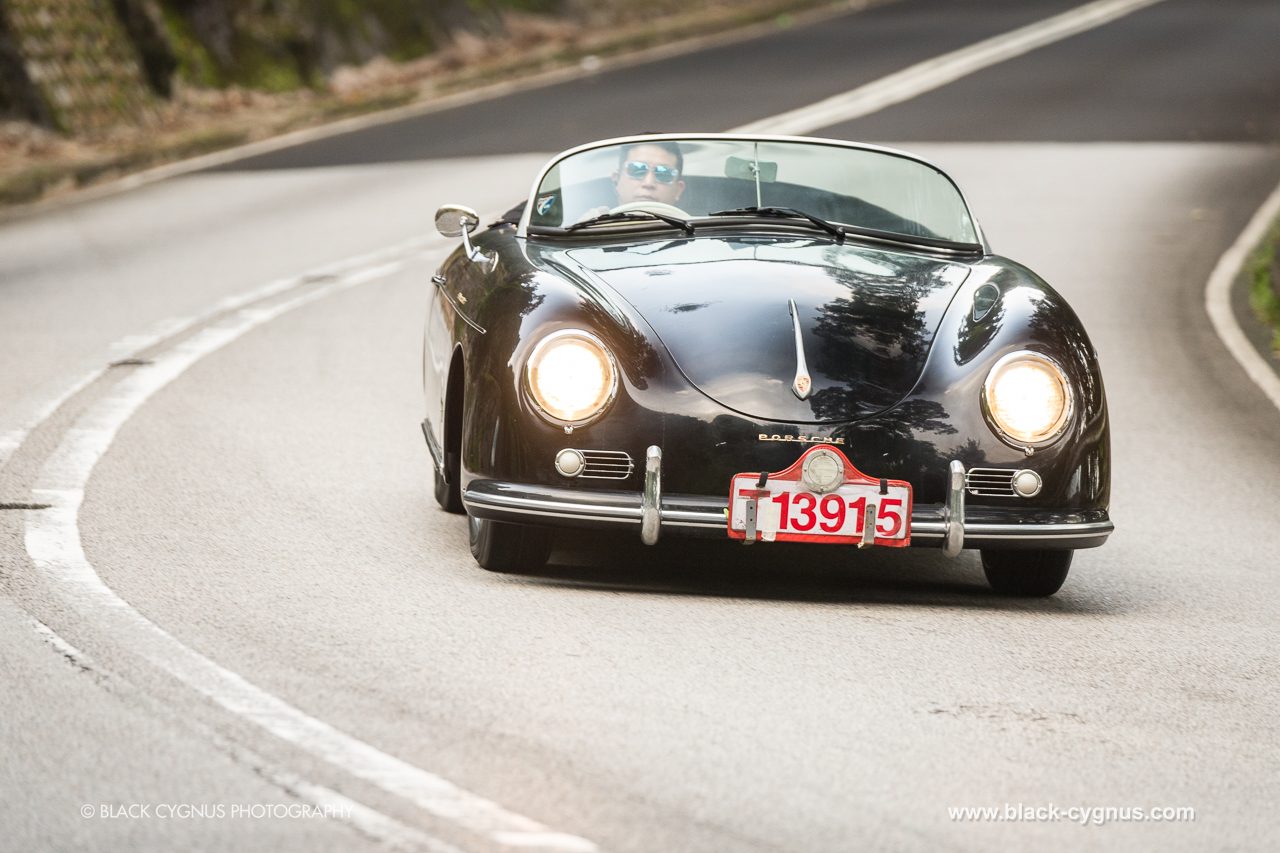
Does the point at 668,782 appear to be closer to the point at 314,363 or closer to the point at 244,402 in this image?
the point at 244,402

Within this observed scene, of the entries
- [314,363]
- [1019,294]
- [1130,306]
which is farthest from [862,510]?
[1130,306]

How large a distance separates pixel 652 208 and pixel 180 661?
2.63 meters

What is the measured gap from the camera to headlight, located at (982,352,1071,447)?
5.64 metres

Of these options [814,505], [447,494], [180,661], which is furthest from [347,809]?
[447,494]

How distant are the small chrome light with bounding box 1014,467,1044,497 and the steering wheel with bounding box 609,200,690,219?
165cm

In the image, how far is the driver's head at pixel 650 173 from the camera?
679cm

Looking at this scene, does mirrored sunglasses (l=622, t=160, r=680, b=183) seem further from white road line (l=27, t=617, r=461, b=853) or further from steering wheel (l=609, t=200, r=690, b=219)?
white road line (l=27, t=617, r=461, b=853)

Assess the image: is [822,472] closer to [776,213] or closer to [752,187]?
[776,213]

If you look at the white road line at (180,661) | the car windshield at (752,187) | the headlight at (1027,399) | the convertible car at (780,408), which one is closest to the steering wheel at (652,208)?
the car windshield at (752,187)

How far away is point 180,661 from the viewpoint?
4.71 m

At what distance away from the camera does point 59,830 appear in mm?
3643

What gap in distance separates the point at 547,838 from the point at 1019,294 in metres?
3.02

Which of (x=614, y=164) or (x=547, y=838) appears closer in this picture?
(x=547, y=838)

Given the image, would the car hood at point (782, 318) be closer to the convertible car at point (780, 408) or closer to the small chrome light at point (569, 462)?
the convertible car at point (780, 408)
